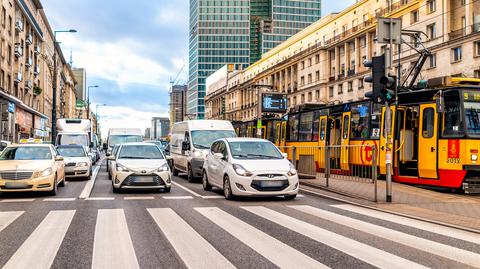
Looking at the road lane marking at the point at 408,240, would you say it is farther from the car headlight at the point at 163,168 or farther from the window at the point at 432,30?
the window at the point at 432,30

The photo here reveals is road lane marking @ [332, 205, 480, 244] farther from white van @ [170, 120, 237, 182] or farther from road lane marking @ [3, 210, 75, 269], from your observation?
white van @ [170, 120, 237, 182]

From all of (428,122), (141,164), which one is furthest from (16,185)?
(428,122)

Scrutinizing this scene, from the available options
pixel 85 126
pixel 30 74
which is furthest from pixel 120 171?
pixel 30 74

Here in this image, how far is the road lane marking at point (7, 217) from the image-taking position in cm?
803

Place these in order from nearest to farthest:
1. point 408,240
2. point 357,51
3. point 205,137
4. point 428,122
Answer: point 408,240 < point 428,122 < point 205,137 < point 357,51

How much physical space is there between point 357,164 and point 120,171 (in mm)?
6510

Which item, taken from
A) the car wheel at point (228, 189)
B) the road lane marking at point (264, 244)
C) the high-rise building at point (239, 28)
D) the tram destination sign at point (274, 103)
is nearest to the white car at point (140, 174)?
the car wheel at point (228, 189)

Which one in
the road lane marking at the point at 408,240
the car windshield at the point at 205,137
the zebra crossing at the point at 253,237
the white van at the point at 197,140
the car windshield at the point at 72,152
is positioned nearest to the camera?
the zebra crossing at the point at 253,237

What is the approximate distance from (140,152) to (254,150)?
13.3 ft

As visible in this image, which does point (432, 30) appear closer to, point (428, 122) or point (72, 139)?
point (72, 139)

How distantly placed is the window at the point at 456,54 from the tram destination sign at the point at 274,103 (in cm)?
1537

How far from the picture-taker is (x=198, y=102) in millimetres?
145500

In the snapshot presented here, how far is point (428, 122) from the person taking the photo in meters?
14.0

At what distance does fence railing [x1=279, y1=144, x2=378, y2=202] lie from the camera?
1298cm
